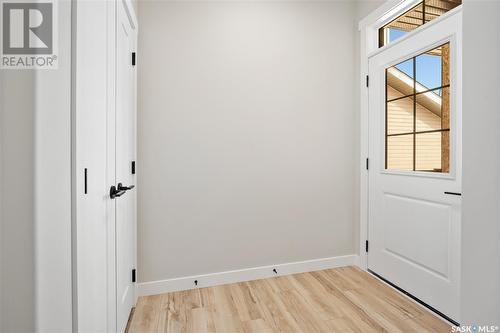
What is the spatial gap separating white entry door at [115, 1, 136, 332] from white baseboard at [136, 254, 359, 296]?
9.4 inches

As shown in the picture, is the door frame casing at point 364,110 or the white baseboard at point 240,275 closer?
the white baseboard at point 240,275

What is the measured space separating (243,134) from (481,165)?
1816mm

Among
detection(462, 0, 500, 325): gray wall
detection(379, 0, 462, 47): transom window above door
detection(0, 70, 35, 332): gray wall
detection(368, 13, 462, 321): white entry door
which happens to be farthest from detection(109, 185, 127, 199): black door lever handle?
detection(379, 0, 462, 47): transom window above door

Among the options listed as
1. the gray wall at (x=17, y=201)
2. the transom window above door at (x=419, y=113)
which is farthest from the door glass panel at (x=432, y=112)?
the gray wall at (x=17, y=201)

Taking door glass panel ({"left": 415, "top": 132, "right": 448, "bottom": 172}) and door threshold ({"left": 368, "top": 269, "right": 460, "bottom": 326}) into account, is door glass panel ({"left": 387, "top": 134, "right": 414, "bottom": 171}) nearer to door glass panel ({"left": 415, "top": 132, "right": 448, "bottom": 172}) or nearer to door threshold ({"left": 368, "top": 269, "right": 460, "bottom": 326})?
door glass panel ({"left": 415, "top": 132, "right": 448, "bottom": 172})

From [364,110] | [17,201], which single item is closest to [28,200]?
[17,201]

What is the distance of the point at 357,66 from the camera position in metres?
2.71

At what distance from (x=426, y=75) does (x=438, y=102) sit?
24cm

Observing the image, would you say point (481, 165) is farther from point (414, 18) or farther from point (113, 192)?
point (414, 18)


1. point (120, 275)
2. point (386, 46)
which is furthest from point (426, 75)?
point (120, 275)

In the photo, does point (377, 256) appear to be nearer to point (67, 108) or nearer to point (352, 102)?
point (352, 102)

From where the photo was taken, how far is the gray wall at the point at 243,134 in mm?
2209

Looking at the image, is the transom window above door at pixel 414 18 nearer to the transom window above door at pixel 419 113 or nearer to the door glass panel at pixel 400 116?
the transom window above door at pixel 419 113

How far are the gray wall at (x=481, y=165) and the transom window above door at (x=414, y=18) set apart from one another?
4.52 ft
